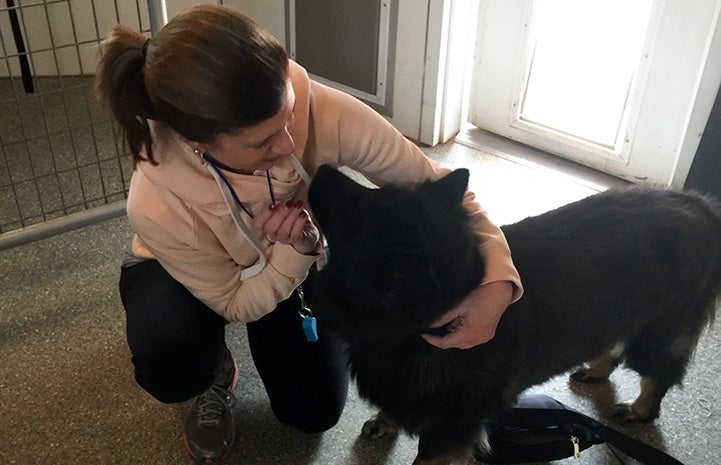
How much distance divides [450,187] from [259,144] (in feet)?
1.12

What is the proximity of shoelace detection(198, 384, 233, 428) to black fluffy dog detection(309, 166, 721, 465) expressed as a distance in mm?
433

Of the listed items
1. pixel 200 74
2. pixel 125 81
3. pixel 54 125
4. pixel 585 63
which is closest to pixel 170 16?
pixel 54 125

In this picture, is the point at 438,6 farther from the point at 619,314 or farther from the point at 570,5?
Answer: the point at 619,314

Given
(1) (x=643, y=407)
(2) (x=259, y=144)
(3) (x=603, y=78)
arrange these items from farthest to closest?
(3) (x=603, y=78) < (1) (x=643, y=407) < (2) (x=259, y=144)

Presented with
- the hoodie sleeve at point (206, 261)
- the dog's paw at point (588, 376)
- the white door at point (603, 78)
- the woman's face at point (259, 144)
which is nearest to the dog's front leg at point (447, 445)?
the hoodie sleeve at point (206, 261)

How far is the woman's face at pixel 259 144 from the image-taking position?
1.13 m

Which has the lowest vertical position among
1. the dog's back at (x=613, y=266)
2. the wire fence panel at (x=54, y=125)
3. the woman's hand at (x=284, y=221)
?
the wire fence panel at (x=54, y=125)

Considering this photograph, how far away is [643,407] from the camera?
5.71 ft

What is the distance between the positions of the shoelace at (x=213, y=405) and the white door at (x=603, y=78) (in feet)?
5.70

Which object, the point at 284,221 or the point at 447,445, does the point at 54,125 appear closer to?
the point at 284,221

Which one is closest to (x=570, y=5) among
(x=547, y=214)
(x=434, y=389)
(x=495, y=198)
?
(x=495, y=198)

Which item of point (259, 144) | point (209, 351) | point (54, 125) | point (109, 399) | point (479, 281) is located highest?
point (259, 144)

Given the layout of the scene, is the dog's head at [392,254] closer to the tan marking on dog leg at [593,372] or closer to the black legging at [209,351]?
the black legging at [209,351]

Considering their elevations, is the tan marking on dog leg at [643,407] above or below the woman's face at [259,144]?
below
